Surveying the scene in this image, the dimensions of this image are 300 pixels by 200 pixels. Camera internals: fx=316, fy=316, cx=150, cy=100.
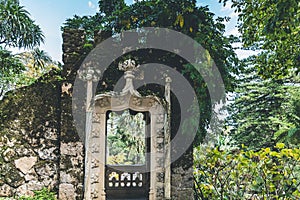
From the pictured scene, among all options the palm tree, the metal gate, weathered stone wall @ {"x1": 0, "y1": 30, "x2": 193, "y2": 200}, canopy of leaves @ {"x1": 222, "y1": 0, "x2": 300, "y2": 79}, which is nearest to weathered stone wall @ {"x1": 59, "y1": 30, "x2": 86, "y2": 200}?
weathered stone wall @ {"x1": 0, "y1": 30, "x2": 193, "y2": 200}

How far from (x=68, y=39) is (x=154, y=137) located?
213 centimetres

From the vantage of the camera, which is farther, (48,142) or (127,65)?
(48,142)

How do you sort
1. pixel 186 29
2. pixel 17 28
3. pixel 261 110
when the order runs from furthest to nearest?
pixel 261 110
pixel 17 28
pixel 186 29

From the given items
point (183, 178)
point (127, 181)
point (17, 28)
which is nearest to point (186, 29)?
point (183, 178)

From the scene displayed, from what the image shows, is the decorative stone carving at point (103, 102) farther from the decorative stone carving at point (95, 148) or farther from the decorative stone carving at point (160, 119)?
the decorative stone carving at point (160, 119)

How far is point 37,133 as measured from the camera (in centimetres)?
498

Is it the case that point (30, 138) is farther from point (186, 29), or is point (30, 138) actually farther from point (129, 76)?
point (186, 29)

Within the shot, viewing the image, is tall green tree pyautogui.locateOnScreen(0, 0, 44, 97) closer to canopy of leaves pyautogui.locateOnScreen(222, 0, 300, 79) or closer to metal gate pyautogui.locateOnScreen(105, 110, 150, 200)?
metal gate pyautogui.locateOnScreen(105, 110, 150, 200)

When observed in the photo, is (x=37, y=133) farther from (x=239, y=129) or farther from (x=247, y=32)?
(x=239, y=129)

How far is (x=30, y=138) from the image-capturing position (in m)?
4.96

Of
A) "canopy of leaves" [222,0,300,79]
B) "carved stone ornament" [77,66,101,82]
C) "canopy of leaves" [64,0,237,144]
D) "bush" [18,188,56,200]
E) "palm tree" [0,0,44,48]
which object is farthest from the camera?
"palm tree" [0,0,44,48]

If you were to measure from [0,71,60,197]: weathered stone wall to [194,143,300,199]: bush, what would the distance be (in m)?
2.52

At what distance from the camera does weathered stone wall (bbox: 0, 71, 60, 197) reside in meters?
4.85

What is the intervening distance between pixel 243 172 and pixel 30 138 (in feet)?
11.5
